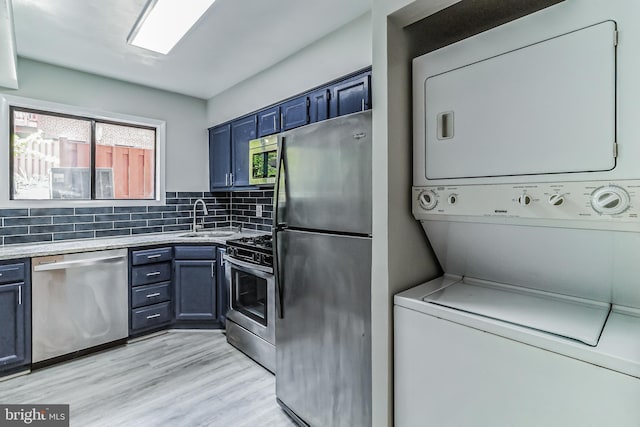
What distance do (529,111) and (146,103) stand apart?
12.2 ft

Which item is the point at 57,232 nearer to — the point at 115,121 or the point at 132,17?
the point at 115,121

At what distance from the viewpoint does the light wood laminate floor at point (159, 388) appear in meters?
1.94

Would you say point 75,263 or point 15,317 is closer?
point 15,317

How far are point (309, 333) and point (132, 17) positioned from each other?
92.4 inches

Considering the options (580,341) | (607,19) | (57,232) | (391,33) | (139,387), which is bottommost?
(139,387)

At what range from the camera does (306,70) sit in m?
2.61

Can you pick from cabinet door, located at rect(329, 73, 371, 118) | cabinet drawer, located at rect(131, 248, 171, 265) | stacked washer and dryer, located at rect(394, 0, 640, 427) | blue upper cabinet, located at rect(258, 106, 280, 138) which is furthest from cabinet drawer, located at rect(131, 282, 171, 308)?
stacked washer and dryer, located at rect(394, 0, 640, 427)

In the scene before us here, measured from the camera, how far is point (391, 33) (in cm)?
129

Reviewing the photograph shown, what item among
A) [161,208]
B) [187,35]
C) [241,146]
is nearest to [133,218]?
[161,208]

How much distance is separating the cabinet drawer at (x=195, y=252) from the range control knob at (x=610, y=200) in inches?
115

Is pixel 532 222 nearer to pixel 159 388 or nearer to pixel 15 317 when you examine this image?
pixel 159 388

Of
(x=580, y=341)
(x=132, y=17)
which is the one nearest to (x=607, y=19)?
(x=580, y=341)

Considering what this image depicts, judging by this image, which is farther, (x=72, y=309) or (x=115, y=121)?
(x=115, y=121)

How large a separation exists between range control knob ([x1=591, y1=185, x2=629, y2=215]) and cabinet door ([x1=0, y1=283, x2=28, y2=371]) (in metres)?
3.42
